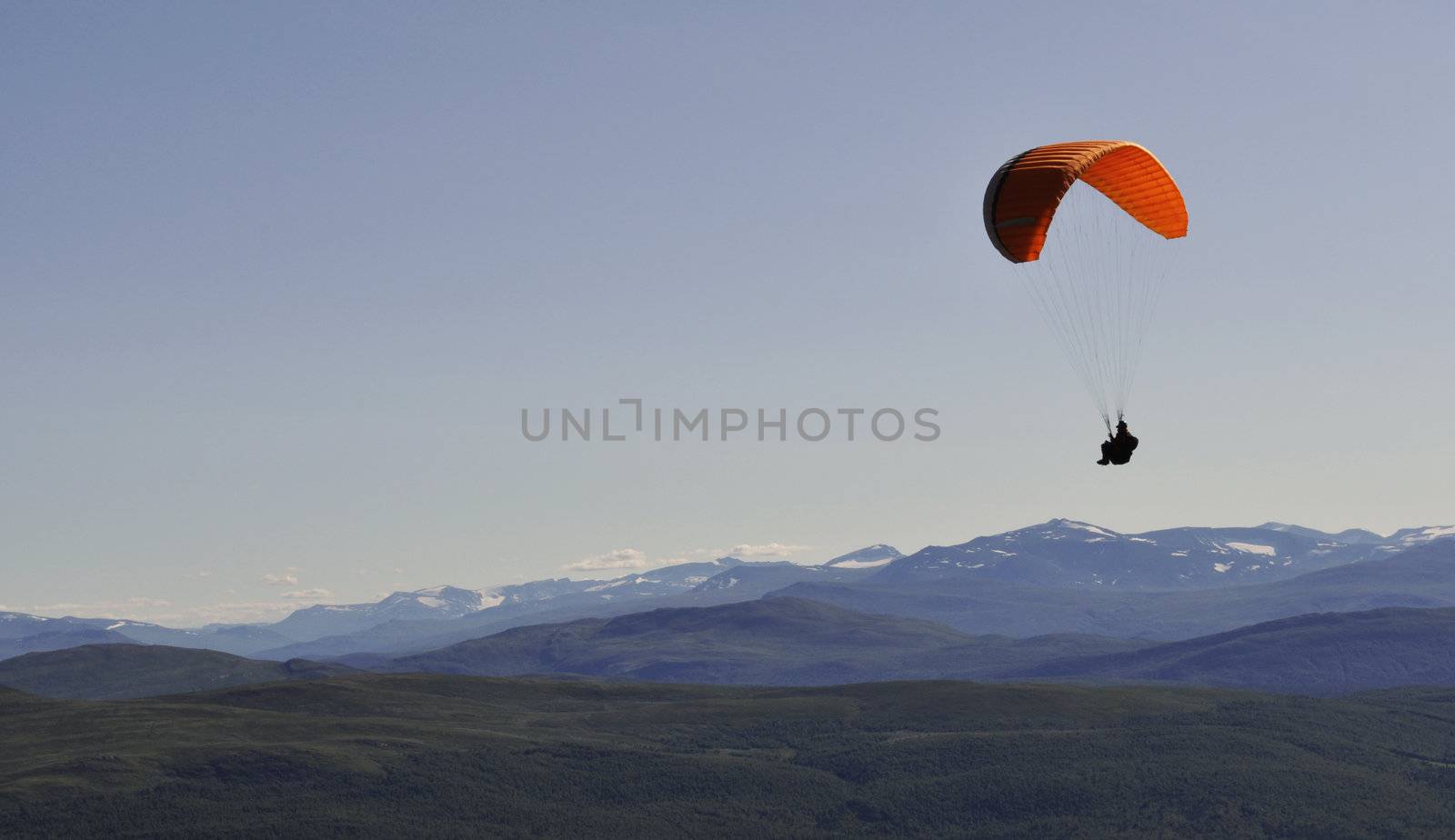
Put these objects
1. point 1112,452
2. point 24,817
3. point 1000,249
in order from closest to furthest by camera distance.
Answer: point 1112,452 < point 1000,249 < point 24,817

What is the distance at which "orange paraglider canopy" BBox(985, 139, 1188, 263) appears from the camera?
76125 mm

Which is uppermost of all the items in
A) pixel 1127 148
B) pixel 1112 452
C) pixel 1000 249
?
pixel 1127 148

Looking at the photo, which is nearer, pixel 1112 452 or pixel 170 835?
pixel 1112 452

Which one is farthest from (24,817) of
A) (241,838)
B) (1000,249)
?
(1000,249)

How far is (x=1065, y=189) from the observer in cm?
7538

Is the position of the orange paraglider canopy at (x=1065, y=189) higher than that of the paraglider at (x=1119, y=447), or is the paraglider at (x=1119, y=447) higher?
the orange paraglider canopy at (x=1065, y=189)

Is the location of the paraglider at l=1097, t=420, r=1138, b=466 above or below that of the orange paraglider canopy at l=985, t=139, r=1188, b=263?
below

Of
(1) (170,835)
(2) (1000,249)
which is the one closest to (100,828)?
(1) (170,835)

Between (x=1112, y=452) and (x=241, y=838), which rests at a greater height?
(x=1112, y=452)

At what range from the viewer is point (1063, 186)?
75.3m

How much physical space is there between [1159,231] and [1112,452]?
1636cm

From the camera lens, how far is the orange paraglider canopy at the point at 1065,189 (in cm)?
7612

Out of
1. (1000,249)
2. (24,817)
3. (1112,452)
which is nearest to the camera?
(1112,452)

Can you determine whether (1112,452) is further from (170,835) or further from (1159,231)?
(170,835)
